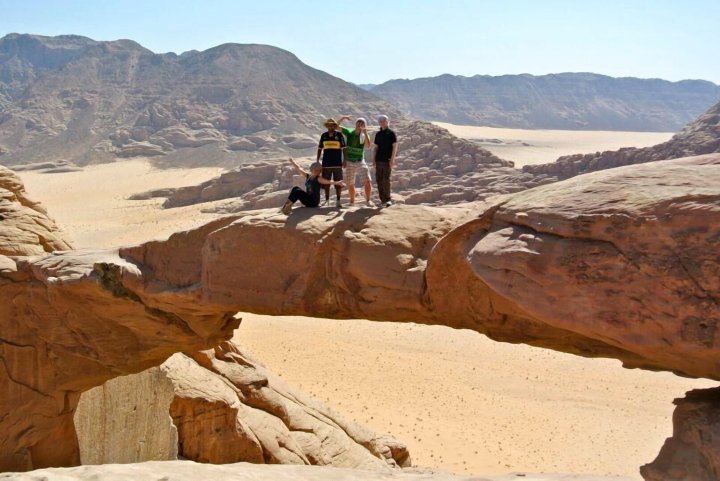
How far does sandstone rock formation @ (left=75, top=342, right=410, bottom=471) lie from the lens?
12.5m

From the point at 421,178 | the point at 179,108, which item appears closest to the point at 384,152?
the point at 421,178

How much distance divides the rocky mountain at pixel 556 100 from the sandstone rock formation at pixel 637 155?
3524 inches

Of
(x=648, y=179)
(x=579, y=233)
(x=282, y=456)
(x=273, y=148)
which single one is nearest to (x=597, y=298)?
(x=579, y=233)

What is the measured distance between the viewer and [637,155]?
31.9m

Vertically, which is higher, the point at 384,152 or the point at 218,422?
the point at 384,152

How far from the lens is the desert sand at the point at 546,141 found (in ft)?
246

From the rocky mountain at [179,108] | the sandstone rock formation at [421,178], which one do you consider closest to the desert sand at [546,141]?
the rocky mountain at [179,108]

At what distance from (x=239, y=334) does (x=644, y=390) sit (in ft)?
37.5

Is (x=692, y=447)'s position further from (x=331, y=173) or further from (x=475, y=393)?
(x=475, y=393)

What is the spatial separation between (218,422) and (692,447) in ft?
27.7

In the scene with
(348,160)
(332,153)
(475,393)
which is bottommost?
(475,393)

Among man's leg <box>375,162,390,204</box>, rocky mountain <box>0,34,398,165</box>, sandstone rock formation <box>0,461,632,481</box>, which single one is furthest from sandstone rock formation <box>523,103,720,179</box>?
rocky mountain <box>0,34,398,165</box>

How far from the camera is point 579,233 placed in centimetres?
748

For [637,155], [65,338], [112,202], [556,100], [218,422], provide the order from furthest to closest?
[556,100] → [112,202] → [637,155] → [218,422] → [65,338]
